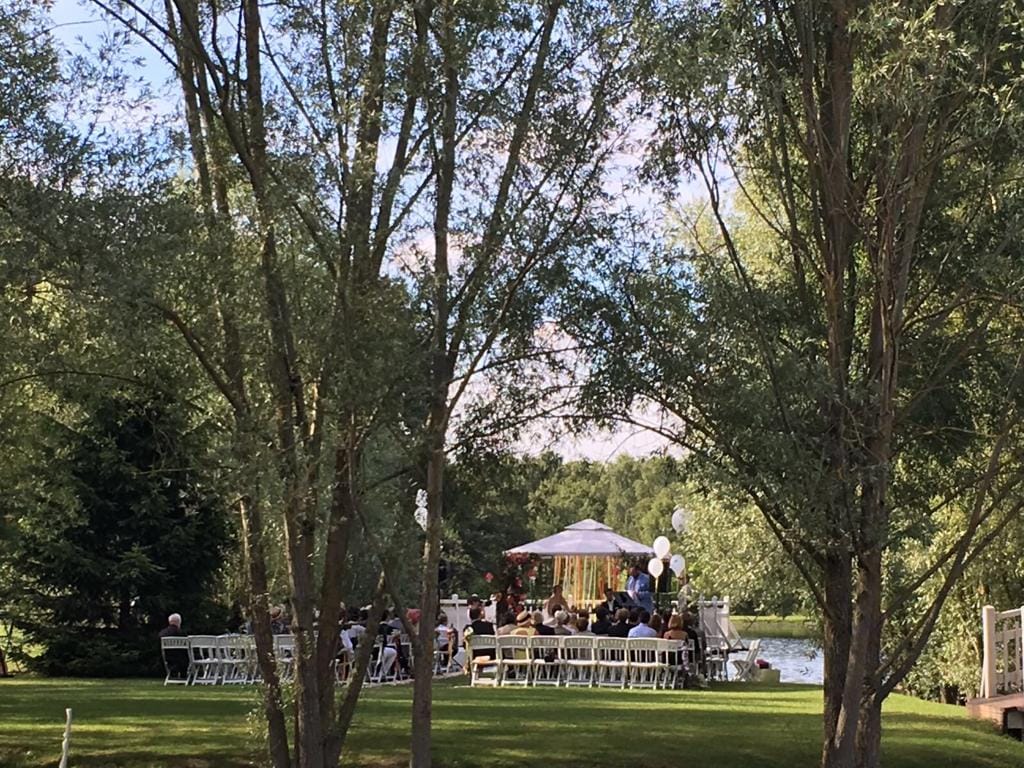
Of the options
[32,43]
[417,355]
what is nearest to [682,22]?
[417,355]

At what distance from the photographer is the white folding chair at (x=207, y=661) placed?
666 inches

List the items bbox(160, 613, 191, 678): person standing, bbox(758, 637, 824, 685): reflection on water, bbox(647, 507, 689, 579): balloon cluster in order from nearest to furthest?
bbox(160, 613, 191, 678): person standing, bbox(647, 507, 689, 579): balloon cluster, bbox(758, 637, 824, 685): reflection on water

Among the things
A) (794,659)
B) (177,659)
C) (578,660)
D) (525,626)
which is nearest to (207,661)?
(177,659)

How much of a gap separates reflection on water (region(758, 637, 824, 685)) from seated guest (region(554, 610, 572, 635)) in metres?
3.88

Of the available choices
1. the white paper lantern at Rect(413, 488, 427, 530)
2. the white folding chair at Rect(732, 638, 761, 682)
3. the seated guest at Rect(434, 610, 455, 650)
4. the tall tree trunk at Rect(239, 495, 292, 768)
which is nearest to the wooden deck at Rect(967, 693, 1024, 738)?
the white folding chair at Rect(732, 638, 761, 682)

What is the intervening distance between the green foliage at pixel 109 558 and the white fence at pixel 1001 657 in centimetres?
1185

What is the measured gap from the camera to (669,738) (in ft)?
37.9

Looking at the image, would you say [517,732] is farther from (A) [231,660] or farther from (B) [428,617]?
(A) [231,660]

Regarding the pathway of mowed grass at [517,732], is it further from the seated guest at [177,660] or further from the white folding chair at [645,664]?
the seated guest at [177,660]

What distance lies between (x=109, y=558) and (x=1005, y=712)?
1388 centimetres

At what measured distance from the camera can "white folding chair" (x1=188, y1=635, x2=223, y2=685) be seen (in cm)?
1691

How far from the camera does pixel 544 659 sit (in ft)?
56.7

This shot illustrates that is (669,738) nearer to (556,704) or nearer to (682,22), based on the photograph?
(556,704)

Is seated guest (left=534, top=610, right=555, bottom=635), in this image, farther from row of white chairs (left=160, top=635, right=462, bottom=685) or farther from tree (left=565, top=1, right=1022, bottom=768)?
tree (left=565, top=1, right=1022, bottom=768)
